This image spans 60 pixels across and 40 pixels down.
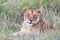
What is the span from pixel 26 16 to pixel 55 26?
2.34ft

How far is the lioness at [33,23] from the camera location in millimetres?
6738

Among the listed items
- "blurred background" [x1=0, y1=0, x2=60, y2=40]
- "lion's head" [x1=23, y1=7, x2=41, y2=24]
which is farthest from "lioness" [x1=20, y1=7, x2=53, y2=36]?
"blurred background" [x1=0, y1=0, x2=60, y2=40]

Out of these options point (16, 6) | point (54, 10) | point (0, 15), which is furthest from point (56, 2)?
point (0, 15)

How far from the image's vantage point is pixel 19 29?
23.9ft

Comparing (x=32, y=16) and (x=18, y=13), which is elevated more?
(x=32, y=16)

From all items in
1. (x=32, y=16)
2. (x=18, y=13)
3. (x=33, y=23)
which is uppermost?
(x=32, y=16)

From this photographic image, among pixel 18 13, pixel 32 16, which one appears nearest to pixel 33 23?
pixel 32 16

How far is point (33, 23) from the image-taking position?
22.4ft

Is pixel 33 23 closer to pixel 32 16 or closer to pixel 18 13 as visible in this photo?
pixel 32 16

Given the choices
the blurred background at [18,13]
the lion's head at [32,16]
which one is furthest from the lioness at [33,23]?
the blurred background at [18,13]

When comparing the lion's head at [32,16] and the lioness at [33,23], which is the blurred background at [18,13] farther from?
the lion's head at [32,16]

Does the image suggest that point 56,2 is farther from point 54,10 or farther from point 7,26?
point 7,26

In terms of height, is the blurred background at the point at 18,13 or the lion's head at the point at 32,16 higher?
the lion's head at the point at 32,16

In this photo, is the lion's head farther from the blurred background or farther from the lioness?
the blurred background
